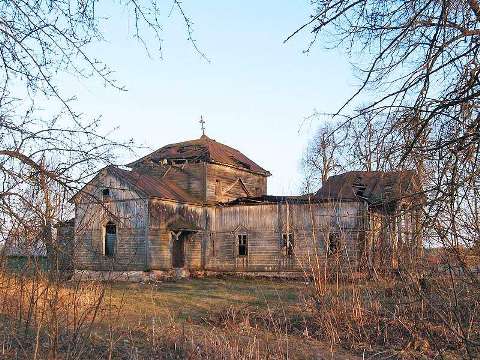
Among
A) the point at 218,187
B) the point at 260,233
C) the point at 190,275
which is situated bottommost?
the point at 190,275

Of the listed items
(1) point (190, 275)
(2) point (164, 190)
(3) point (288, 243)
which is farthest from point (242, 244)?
(2) point (164, 190)

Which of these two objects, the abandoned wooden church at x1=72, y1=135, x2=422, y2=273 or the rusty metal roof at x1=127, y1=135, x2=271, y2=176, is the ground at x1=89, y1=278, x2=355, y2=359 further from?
the rusty metal roof at x1=127, y1=135, x2=271, y2=176

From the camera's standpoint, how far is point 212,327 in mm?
11203

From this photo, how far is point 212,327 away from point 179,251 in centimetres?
1850

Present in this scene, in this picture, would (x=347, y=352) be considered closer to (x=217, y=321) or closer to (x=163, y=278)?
(x=217, y=321)

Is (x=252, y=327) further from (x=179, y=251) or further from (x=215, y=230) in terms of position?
(x=215, y=230)

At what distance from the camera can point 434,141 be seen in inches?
159

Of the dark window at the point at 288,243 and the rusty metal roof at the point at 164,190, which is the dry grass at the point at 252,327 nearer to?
the rusty metal roof at the point at 164,190

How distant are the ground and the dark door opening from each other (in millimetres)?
8368

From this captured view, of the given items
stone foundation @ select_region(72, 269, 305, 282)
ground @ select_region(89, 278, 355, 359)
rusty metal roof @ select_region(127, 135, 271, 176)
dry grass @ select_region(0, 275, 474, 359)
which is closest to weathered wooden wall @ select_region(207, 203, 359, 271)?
stone foundation @ select_region(72, 269, 305, 282)

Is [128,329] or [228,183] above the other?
[228,183]

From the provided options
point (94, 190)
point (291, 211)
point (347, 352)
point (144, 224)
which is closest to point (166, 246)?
point (144, 224)

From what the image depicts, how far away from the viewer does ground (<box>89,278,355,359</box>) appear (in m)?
8.00

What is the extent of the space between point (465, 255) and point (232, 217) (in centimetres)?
2480
